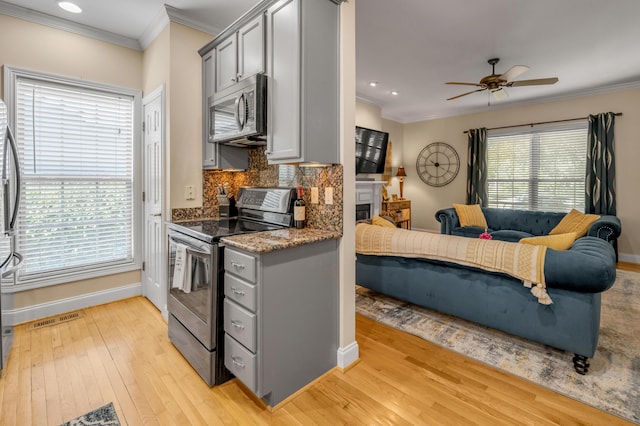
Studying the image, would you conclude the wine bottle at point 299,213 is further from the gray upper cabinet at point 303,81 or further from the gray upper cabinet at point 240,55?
the gray upper cabinet at point 240,55

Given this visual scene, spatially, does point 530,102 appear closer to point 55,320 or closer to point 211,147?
point 211,147

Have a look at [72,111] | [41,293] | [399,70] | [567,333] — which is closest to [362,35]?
[399,70]

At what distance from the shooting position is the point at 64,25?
2871mm

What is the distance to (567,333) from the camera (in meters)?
2.10

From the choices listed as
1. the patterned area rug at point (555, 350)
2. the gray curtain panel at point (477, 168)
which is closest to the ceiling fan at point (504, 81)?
the gray curtain panel at point (477, 168)

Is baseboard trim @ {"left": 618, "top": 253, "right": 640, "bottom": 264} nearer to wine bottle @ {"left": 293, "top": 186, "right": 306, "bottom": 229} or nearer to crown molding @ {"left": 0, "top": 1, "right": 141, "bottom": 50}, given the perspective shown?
wine bottle @ {"left": 293, "top": 186, "right": 306, "bottom": 229}

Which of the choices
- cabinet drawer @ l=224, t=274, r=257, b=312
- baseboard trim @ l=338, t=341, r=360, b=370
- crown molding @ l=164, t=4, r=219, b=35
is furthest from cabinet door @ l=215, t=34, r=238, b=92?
baseboard trim @ l=338, t=341, r=360, b=370

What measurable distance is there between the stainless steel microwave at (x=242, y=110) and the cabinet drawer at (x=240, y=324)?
A: 118cm

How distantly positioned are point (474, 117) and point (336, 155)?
230 inches

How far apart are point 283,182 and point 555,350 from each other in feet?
8.22

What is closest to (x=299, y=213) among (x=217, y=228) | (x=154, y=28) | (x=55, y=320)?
(x=217, y=228)

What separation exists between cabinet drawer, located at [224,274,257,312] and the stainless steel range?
8 cm

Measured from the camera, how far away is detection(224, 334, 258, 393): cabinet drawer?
171 cm

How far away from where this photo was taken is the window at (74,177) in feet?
9.19
